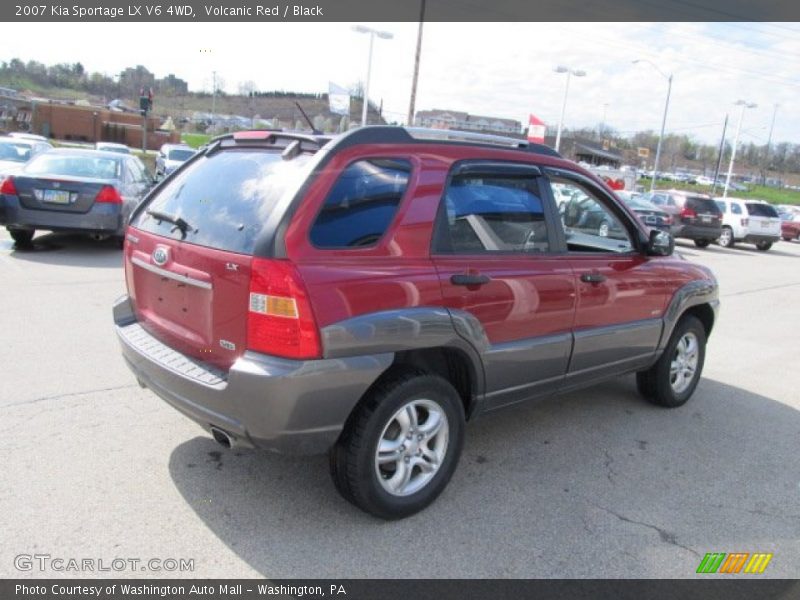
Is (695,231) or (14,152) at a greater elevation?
(14,152)

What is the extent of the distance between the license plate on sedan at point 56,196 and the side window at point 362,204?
7.59m

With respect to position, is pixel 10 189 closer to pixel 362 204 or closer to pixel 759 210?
pixel 362 204

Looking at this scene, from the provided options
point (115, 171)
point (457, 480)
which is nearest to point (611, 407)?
point (457, 480)

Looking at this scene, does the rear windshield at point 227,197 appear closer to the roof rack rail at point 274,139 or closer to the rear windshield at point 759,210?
the roof rack rail at point 274,139

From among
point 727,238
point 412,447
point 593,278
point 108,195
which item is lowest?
point 412,447

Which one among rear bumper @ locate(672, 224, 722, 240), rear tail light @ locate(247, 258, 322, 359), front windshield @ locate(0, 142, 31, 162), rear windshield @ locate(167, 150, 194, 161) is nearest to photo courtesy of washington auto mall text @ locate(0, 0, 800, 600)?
rear tail light @ locate(247, 258, 322, 359)

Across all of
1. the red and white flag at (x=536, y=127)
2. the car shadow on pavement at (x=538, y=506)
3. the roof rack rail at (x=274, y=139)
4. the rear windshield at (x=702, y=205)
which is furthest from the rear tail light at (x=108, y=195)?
the rear windshield at (x=702, y=205)

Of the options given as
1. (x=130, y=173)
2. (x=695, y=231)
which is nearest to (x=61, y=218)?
(x=130, y=173)

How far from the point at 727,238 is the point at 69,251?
2058 cm

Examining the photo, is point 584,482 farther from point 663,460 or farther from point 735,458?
point 735,458

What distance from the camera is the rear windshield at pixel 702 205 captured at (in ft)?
69.5

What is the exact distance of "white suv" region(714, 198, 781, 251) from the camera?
2233 cm

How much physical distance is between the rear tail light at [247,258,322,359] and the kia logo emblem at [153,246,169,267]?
28.2 inches

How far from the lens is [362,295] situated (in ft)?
9.71
